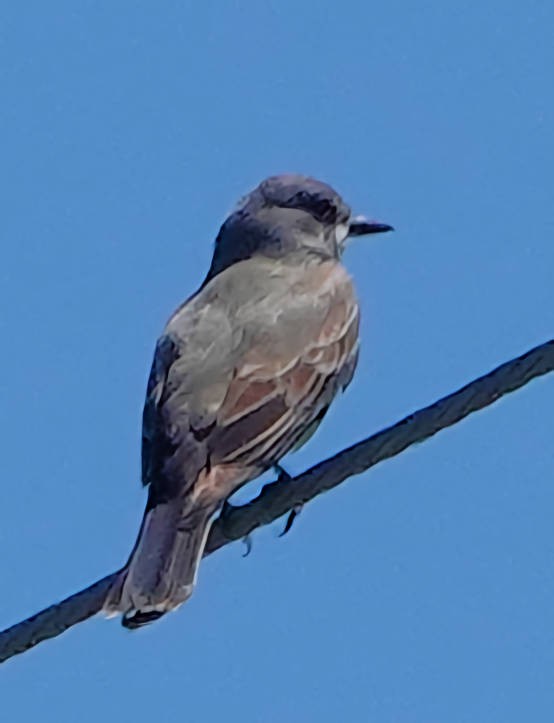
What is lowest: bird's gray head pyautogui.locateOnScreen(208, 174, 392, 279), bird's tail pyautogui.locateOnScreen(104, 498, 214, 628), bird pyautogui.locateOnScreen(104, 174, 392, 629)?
bird's tail pyautogui.locateOnScreen(104, 498, 214, 628)

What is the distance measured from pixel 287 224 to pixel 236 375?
1868 millimetres

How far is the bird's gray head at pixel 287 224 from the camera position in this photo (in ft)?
29.6

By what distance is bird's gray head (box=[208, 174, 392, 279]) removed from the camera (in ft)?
29.6

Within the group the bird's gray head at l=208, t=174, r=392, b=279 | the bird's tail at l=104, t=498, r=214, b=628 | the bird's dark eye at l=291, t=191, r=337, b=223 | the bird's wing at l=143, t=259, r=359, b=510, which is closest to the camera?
the bird's tail at l=104, t=498, r=214, b=628

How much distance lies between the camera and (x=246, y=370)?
739 centimetres

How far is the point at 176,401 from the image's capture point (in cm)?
733

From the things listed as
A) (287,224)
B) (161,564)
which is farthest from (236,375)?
(287,224)

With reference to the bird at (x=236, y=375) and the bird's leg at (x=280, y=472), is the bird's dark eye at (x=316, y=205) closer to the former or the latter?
the bird at (x=236, y=375)

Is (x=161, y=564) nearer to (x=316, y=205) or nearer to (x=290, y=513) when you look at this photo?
(x=290, y=513)

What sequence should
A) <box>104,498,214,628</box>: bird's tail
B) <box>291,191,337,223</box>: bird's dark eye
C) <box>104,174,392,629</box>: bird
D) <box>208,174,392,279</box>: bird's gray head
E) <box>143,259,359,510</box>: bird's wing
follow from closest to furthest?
<box>104,498,214,628</box>: bird's tail → <box>104,174,392,629</box>: bird → <box>143,259,359,510</box>: bird's wing → <box>208,174,392,279</box>: bird's gray head → <box>291,191,337,223</box>: bird's dark eye

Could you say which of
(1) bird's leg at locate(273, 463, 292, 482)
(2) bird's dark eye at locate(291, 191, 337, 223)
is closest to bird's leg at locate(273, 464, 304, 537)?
(1) bird's leg at locate(273, 463, 292, 482)

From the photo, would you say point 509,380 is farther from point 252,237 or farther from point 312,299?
point 252,237

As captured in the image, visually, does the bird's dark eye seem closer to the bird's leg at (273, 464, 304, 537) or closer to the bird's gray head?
the bird's gray head

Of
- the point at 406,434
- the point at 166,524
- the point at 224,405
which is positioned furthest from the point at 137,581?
the point at 406,434
